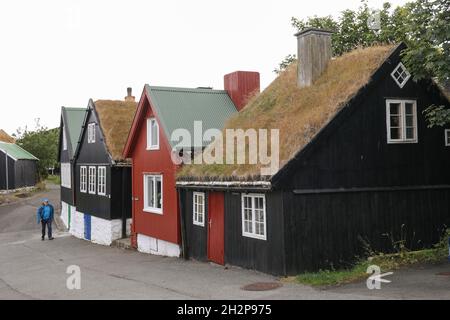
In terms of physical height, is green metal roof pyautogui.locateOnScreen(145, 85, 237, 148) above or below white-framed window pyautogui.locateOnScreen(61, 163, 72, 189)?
above

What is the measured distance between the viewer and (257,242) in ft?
45.4

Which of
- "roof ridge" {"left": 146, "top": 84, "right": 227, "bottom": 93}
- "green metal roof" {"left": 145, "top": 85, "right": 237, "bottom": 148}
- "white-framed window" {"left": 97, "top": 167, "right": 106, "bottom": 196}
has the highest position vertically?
"roof ridge" {"left": 146, "top": 84, "right": 227, "bottom": 93}

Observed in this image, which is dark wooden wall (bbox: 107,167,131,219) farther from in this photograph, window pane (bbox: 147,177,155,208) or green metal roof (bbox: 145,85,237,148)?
green metal roof (bbox: 145,85,237,148)

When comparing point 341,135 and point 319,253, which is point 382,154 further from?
point 319,253

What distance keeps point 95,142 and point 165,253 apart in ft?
33.8

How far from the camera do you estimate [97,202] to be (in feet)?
91.6

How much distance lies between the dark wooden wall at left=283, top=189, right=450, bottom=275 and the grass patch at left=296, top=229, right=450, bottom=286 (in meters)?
0.22

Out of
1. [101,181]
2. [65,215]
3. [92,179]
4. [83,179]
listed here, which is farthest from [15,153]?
[101,181]

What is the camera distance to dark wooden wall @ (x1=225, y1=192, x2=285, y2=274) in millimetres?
12898

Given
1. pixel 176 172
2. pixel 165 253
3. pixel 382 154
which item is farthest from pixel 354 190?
pixel 165 253

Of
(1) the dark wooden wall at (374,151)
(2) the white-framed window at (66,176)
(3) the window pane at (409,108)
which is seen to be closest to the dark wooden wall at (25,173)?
(2) the white-framed window at (66,176)

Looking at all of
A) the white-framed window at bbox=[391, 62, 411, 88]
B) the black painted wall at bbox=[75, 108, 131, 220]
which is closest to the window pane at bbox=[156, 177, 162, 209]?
the black painted wall at bbox=[75, 108, 131, 220]

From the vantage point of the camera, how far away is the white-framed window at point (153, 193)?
20.5 meters

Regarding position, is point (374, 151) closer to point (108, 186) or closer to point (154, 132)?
point (154, 132)
